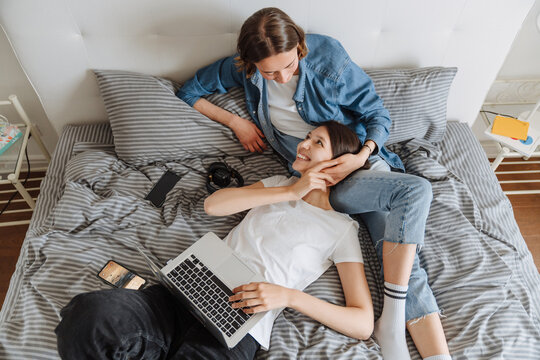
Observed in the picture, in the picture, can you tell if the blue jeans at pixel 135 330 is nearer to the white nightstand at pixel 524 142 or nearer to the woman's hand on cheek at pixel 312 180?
the woman's hand on cheek at pixel 312 180

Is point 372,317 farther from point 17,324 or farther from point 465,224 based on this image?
point 17,324

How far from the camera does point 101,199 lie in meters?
1.42

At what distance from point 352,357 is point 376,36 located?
1.27 m

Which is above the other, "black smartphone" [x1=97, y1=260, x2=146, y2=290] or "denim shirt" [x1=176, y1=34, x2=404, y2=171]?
"denim shirt" [x1=176, y1=34, x2=404, y2=171]

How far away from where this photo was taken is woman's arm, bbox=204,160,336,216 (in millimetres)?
1251

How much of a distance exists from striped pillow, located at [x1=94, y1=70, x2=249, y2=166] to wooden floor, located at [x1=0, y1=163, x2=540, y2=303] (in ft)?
2.60

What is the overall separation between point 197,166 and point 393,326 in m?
0.96

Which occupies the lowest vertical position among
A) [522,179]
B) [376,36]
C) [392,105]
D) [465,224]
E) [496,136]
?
[522,179]

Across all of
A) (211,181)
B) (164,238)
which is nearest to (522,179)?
(211,181)

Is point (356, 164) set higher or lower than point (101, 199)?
higher

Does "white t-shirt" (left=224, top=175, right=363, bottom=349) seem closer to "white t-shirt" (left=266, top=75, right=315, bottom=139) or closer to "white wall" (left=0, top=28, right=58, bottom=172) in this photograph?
"white t-shirt" (left=266, top=75, right=315, bottom=139)

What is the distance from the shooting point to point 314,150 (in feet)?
4.24

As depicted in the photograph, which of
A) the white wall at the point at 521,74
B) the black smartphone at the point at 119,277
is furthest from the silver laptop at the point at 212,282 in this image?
the white wall at the point at 521,74

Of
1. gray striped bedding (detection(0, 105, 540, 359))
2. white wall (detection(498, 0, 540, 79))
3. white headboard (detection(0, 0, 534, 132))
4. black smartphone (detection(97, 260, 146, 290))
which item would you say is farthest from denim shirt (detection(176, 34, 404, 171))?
white wall (detection(498, 0, 540, 79))
